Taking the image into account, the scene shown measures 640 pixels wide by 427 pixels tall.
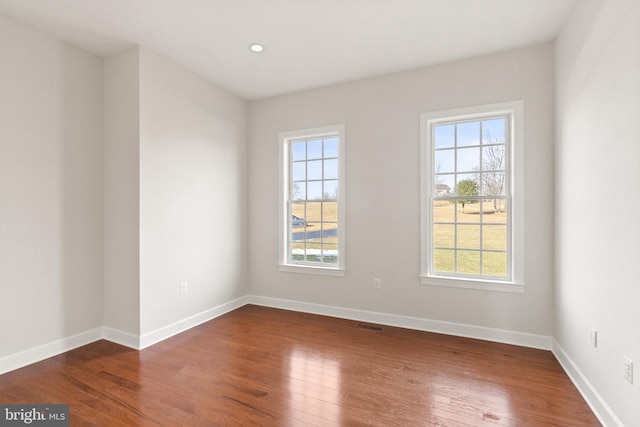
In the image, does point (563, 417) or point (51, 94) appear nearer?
point (563, 417)

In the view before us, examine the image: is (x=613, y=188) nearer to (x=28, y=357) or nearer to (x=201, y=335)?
(x=201, y=335)

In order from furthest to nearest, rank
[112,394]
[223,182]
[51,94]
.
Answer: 1. [223,182]
2. [51,94]
3. [112,394]

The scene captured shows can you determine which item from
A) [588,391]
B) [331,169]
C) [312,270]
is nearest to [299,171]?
[331,169]

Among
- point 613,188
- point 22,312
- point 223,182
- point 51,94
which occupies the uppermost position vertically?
point 51,94

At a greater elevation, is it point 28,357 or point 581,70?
point 581,70

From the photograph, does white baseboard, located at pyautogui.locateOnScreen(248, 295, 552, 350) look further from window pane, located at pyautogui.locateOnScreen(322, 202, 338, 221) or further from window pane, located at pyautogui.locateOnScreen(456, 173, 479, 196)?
window pane, located at pyautogui.locateOnScreen(456, 173, 479, 196)

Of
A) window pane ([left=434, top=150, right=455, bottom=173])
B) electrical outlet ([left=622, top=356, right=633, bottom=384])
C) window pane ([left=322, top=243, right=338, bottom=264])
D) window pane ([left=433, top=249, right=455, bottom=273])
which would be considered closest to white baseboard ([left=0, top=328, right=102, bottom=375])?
window pane ([left=322, top=243, right=338, bottom=264])

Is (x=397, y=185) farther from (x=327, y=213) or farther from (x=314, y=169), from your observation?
(x=314, y=169)

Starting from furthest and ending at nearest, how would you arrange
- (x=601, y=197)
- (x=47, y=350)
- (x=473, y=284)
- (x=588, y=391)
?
(x=473, y=284) → (x=47, y=350) → (x=588, y=391) → (x=601, y=197)

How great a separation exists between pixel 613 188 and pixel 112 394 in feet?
Answer: 11.6

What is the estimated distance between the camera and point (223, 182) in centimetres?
400

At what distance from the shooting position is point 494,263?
3.18 m

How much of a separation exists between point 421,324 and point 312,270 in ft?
4.73

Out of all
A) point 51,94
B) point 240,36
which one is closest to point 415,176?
point 240,36
